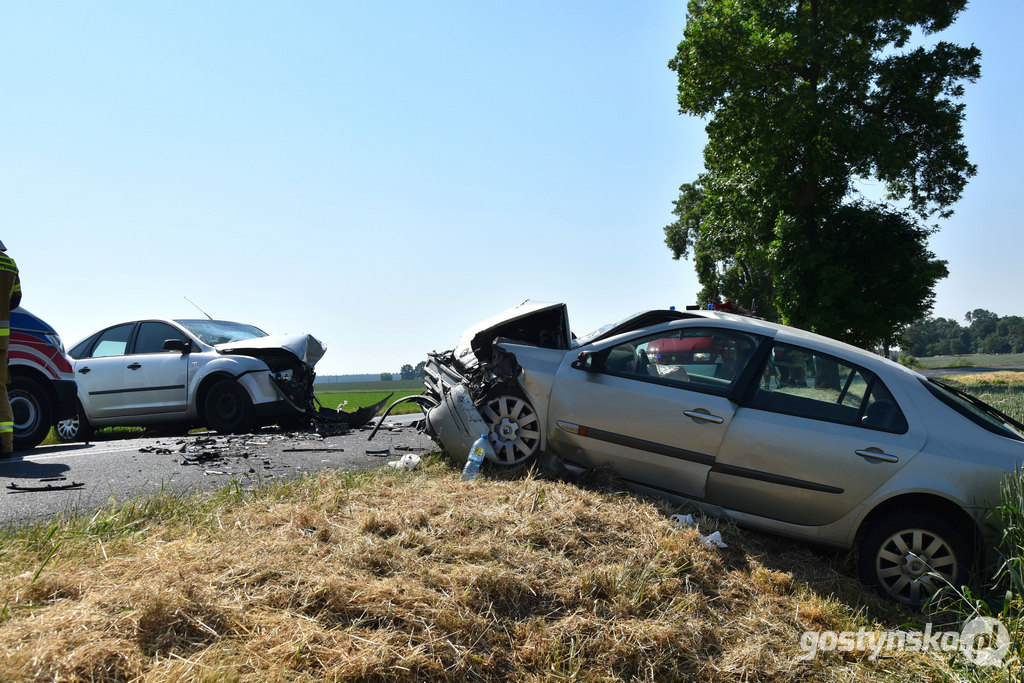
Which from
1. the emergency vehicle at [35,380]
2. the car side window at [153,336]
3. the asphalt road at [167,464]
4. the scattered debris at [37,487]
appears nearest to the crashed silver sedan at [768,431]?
the asphalt road at [167,464]

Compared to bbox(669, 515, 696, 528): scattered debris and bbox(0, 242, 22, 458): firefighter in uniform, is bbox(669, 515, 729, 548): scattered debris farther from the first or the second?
bbox(0, 242, 22, 458): firefighter in uniform

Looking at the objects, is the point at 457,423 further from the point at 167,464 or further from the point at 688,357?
the point at 167,464

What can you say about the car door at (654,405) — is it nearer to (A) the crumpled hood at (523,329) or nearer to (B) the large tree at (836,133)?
(A) the crumpled hood at (523,329)

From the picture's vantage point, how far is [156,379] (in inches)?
418

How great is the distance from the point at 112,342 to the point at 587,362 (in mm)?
8321

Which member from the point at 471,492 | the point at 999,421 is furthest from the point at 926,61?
the point at 471,492

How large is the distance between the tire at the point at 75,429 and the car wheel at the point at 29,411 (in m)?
1.77

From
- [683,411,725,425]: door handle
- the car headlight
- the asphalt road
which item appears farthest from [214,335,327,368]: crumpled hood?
[683,411,725,425]: door handle

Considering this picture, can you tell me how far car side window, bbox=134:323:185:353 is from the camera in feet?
35.9

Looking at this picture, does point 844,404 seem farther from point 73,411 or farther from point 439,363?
point 73,411

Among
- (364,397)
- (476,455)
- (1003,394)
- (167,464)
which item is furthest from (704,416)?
(364,397)

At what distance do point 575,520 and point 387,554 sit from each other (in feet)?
4.19

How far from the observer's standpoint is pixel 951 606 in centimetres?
457

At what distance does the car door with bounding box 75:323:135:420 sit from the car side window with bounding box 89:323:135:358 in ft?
0.06
